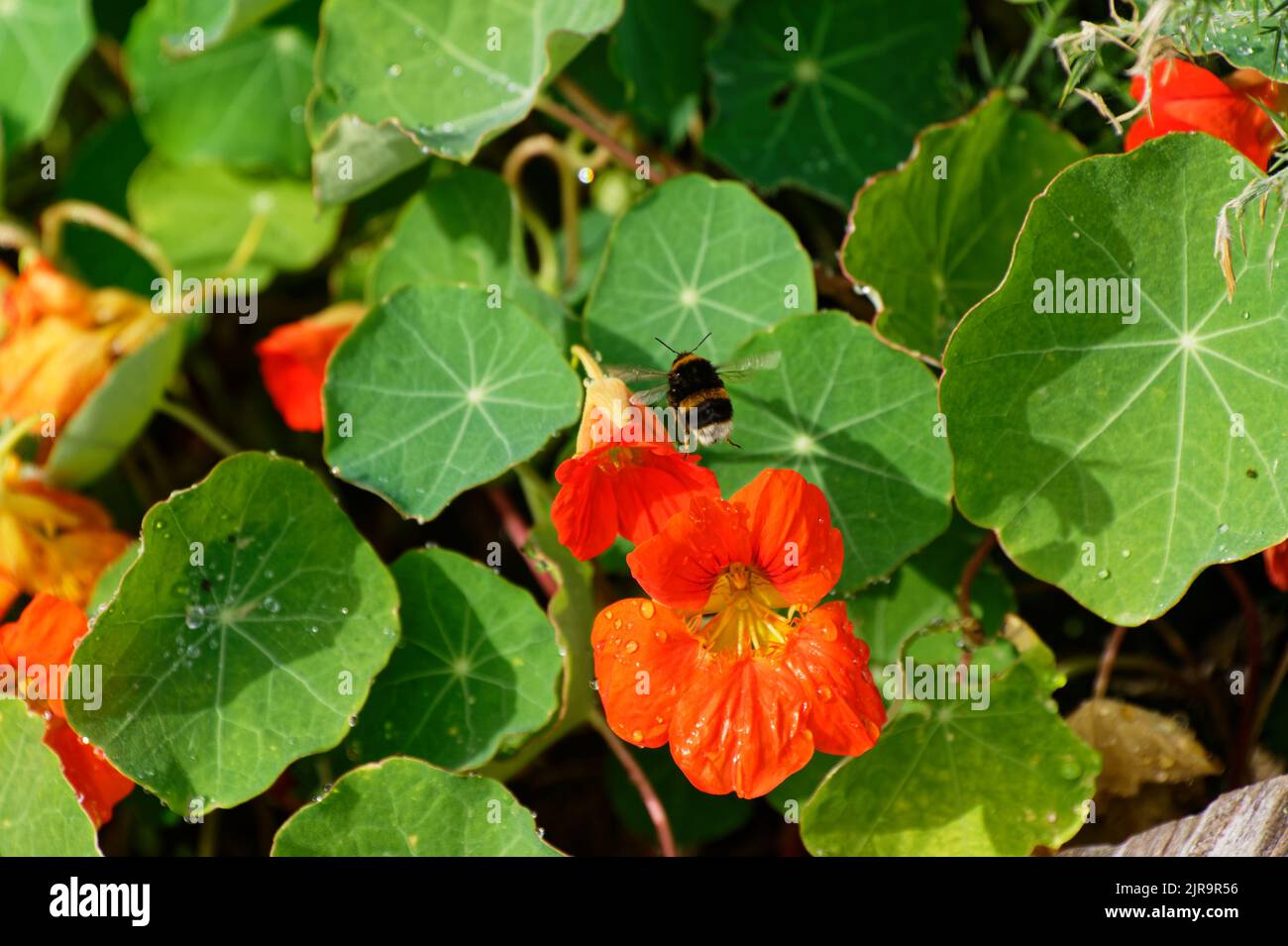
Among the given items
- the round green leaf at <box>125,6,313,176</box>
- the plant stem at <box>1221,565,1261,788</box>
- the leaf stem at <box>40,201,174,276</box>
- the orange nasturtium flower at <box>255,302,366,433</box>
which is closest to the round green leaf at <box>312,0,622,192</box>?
the orange nasturtium flower at <box>255,302,366,433</box>

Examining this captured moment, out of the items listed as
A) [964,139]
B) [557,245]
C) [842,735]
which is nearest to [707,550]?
[842,735]

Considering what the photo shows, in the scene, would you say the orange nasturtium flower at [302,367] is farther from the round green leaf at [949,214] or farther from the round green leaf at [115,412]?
the round green leaf at [949,214]

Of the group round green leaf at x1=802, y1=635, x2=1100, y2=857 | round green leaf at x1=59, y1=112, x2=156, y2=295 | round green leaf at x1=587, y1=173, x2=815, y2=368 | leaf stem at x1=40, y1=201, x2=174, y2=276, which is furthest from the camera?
round green leaf at x1=59, y1=112, x2=156, y2=295

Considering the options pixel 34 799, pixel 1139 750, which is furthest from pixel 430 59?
pixel 1139 750

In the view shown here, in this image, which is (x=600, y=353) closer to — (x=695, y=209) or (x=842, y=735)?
(x=695, y=209)

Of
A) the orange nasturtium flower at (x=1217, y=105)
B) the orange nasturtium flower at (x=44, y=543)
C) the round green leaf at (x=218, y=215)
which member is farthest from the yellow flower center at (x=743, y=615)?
the round green leaf at (x=218, y=215)

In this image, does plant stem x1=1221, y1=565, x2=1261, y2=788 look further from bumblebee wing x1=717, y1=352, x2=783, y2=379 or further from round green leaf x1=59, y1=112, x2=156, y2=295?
round green leaf x1=59, y1=112, x2=156, y2=295
